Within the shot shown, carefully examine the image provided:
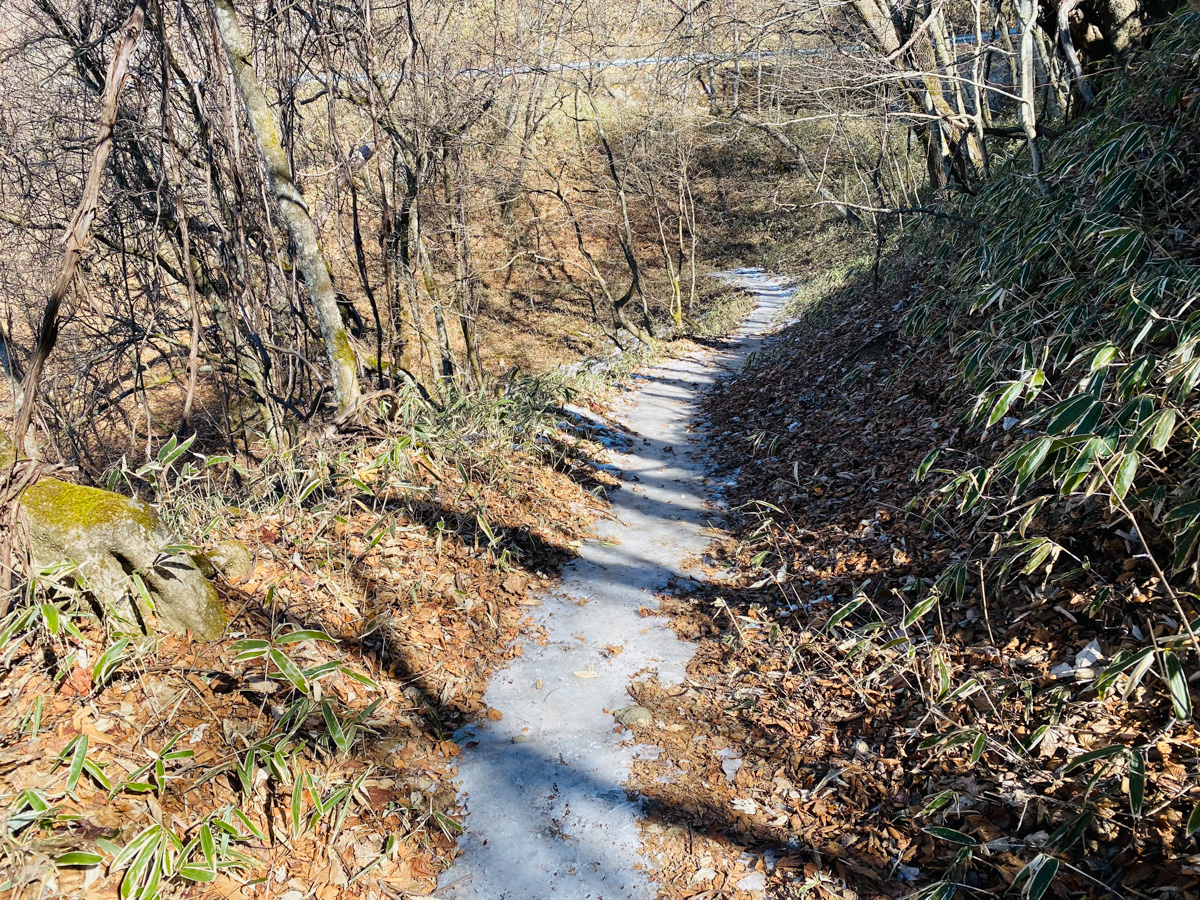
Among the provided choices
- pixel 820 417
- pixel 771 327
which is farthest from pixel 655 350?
pixel 820 417

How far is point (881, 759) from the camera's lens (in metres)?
2.94

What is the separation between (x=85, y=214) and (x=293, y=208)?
2.86m

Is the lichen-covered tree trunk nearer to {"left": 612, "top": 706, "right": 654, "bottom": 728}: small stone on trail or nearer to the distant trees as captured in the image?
the distant trees

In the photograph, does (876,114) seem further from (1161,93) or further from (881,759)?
(881,759)

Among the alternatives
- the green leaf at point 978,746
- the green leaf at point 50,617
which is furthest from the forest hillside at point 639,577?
the green leaf at point 50,617

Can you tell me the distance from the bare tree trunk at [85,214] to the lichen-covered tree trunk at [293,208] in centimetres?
265

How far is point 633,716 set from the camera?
349 centimetres

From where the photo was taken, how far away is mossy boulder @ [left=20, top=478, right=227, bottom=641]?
2797 mm

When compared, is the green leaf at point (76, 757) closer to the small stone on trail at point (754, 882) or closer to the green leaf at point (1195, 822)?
the small stone on trail at point (754, 882)

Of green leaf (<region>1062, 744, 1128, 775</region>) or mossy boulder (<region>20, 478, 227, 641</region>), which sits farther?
mossy boulder (<region>20, 478, 227, 641</region>)

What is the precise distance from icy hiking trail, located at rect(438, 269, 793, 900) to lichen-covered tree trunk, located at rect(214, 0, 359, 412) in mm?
2377

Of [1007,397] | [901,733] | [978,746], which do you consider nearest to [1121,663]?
[978,746]

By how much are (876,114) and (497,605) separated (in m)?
6.26

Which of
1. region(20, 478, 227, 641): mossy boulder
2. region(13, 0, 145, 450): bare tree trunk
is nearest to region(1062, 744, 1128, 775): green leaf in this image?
region(20, 478, 227, 641): mossy boulder
